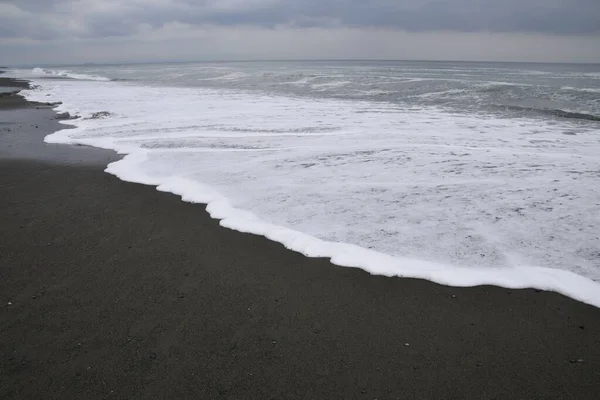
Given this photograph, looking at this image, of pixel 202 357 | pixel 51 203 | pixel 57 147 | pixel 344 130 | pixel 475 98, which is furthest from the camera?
pixel 475 98

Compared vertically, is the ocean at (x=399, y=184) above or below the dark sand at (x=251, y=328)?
above

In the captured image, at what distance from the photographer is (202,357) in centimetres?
270

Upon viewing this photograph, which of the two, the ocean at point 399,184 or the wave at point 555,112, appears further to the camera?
the wave at point 555,112

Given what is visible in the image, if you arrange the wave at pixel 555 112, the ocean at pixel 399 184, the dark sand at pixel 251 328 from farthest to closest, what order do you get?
the wave at pixel 555 112 → the ocean at pixel 399 184 → the dark sand at pixel 251 328

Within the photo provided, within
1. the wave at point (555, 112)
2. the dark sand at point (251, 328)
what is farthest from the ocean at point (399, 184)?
the wave at point (555, 112)

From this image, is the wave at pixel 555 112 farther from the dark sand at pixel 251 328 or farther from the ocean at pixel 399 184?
the dark sand at pixel 251 328

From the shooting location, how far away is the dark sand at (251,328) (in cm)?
248

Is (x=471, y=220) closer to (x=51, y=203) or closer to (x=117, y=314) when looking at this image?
(x=117, y=314)

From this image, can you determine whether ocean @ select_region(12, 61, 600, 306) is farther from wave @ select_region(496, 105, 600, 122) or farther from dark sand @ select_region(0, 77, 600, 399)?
wave @ select_region(496, 105, 600, 122)

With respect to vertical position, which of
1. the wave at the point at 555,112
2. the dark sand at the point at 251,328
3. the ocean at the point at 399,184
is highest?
the wave at the point at 555,112

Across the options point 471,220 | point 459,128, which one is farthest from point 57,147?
point 459,128

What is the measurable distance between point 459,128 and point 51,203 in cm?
1103

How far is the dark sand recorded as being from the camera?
2.48 metres

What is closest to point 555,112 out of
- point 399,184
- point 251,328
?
point 399,184
